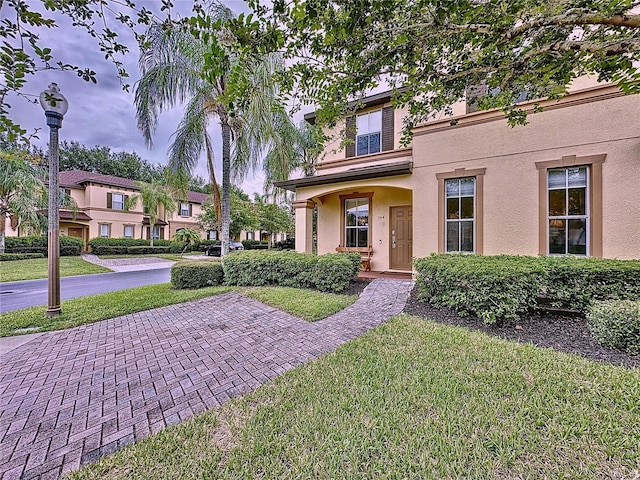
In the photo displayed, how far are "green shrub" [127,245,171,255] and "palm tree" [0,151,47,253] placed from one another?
7124 millimetres

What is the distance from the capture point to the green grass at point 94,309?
209 inches

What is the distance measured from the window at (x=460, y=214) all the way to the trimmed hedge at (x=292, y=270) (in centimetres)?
277

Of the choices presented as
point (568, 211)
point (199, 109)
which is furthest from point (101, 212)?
point (568, 211)

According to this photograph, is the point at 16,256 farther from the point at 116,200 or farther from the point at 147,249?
the point at 116,200

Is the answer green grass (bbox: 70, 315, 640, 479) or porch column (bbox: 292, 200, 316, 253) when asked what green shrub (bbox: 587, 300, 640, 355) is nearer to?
green grass (bbox: 70, 315, 640, 479)

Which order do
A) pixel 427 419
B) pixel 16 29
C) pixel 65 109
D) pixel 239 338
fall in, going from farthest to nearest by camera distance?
pixel 65 109 → pixel 239 338 → pixel 427 419 → pixel 16 29

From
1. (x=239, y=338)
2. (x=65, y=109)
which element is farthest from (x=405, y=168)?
(x=65, y=109)

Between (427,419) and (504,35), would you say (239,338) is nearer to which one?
(427,419)

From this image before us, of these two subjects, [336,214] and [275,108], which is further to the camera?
[336,214]

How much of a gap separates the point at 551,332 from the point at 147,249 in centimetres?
2757

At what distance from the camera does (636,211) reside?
5.73 metres

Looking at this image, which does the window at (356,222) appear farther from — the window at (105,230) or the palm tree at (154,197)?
the window at (105,230)

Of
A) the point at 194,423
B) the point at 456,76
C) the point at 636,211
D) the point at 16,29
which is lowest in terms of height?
the point at 194,423

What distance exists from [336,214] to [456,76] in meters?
7.34
